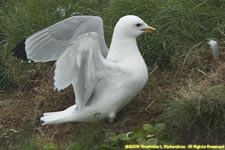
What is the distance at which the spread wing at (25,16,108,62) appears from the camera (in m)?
4.66

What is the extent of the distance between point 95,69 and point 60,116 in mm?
480

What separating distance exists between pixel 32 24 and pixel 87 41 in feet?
6.56

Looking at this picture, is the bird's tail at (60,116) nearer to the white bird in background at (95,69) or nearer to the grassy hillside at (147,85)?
the white bird in background at (95,69)

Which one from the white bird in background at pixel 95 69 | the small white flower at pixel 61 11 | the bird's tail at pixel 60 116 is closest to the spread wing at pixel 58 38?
the white bird in background at pixel 95 69

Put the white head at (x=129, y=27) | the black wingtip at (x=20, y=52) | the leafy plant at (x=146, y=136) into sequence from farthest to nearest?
1. the black wingtip at (x=20, y=52)
2. the white head at (x=129, y=27)
3. the leafy plant at (x=146, y=136)

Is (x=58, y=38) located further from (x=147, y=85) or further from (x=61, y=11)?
(x=61, y=11)

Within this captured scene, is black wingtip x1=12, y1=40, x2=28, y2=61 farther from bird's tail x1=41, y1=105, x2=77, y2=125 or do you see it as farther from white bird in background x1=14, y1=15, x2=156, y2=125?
bird's tail x1=41, y1=105, x2=77, y2=125

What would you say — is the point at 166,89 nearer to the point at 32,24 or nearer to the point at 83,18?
the point at 83,18

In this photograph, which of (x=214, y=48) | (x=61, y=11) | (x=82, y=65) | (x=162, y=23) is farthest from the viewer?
(x=61, y=11)

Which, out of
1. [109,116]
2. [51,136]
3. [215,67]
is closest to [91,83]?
[109,116]

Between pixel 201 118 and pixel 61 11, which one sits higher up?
pixel 61 11

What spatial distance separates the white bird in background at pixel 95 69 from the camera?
13.2 feet

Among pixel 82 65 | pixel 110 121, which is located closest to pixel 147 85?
pixel 110 121

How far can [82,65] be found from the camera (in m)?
4.07
